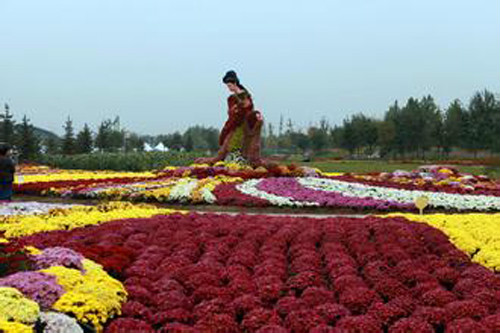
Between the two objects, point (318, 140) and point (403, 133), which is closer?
point (403, 133)

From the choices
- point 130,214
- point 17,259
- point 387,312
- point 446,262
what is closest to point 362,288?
point 387,312

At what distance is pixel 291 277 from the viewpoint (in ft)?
18.5

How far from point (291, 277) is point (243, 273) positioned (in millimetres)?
513

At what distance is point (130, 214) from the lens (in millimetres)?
9445

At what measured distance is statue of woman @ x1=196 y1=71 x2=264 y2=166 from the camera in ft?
61.5

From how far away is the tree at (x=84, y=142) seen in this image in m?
47.1

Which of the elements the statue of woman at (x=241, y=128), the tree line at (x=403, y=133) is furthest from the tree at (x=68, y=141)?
the statue of woman at (x=241, y=128)

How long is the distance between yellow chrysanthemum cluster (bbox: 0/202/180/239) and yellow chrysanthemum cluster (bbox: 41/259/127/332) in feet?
9.77

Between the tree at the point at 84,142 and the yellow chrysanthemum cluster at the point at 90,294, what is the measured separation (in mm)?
43566

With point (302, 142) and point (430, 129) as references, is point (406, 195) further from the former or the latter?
point (302, 142)

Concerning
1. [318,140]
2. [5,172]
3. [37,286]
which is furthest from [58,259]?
[318,140]

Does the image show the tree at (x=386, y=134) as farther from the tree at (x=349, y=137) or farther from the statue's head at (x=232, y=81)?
the statue's head at (x=232, y=81)

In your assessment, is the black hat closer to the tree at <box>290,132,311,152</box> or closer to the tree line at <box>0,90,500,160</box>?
the tree line at <box>0,90,500,160</box>

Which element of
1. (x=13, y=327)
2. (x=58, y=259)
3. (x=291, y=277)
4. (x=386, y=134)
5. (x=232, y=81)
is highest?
(x=232, y=81)
